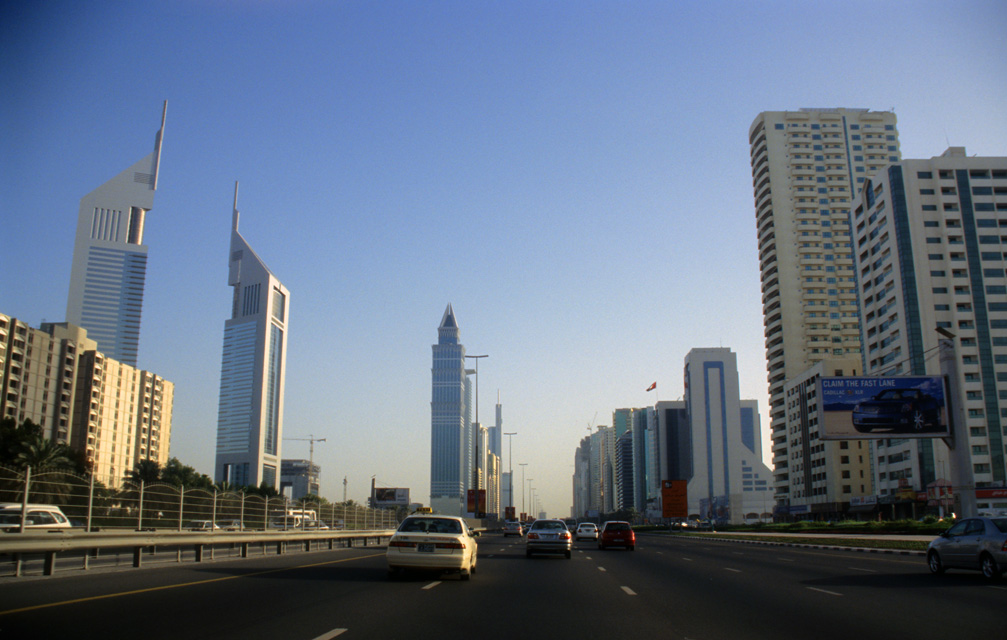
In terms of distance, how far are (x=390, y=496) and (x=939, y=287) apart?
3465 inches

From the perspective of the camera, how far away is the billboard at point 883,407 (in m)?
46.7

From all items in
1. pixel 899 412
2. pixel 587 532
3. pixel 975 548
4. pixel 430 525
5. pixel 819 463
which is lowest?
pixel 587 532

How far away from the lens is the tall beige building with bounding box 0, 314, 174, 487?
10575 cm

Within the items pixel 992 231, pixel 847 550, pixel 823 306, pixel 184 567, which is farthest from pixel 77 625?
pixel 823 306

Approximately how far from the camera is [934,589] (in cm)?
1576

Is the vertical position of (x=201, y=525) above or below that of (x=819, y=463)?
below

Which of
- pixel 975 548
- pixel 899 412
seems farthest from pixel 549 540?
pixel 899 412

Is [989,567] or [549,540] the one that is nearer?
[989,567]

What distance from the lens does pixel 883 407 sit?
48.0 meters

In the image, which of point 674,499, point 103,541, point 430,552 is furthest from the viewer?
point 674,499

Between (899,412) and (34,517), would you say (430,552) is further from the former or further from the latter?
(899,412)

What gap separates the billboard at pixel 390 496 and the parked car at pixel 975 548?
388 ft

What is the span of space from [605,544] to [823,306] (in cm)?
12174

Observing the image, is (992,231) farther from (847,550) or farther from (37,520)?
(37,520)
